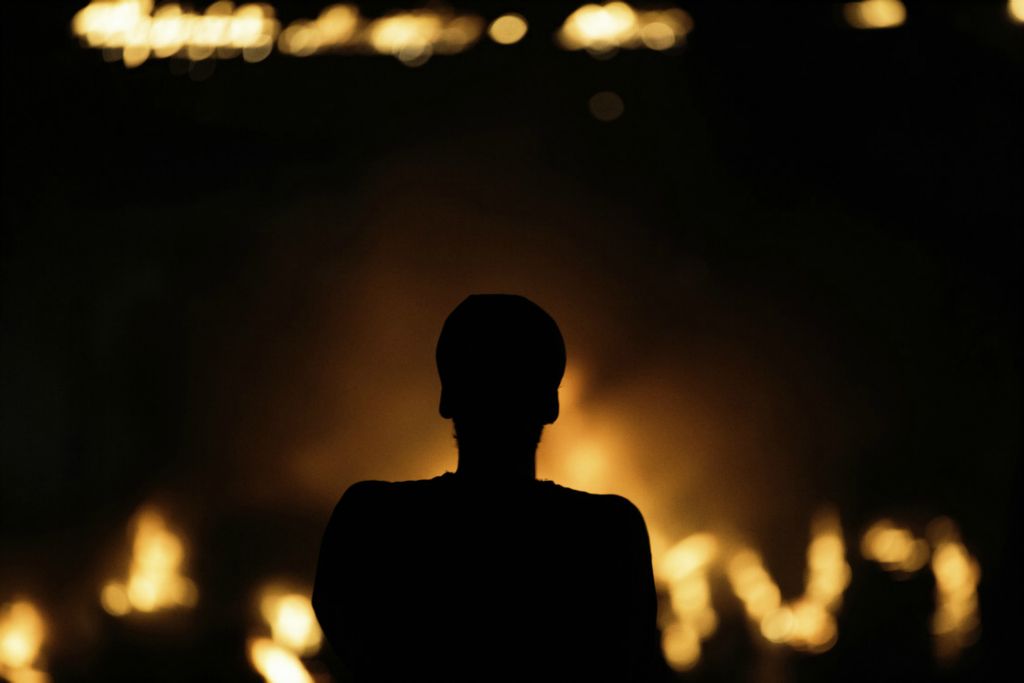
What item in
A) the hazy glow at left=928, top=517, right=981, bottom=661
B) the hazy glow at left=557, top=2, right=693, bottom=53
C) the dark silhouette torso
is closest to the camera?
the dark silhouette torso

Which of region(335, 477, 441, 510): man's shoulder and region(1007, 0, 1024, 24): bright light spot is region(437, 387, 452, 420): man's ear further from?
region(1007, 0, 1024, 24): bright light spot

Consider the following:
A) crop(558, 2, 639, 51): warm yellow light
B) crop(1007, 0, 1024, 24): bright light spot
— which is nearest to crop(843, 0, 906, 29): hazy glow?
crop(1007, 0, 1024, 24): bright light spot

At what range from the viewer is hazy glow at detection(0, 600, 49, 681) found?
207 centimetres

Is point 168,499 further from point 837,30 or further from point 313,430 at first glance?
point 837,30

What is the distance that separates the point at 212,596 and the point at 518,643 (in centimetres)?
158

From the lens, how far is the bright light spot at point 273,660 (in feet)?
6.68

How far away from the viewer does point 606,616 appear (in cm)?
74

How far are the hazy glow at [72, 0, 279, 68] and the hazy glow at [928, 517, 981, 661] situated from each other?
211 cm

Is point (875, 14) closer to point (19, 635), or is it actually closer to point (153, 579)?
point (153, 579)

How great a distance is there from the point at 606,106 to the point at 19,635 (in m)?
2.00

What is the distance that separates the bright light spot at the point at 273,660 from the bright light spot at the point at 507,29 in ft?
5.35

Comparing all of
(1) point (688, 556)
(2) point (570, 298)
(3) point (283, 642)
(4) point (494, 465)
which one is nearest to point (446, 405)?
(4) point (494, 465)

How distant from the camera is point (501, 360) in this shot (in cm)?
80

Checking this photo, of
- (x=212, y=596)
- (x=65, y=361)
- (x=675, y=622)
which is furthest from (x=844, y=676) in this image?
(x=65, y=361)
